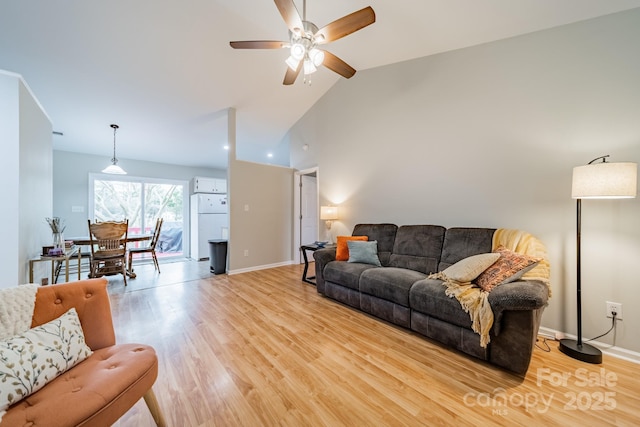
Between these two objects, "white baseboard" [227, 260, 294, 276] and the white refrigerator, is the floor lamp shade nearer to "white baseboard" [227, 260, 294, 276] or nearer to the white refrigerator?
"white baseboard" [227, 260, 294, 276]

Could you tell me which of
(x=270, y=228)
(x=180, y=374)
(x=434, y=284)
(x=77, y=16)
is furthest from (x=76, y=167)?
(x=434, y=284)

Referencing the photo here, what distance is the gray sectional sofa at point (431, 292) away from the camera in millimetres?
1580

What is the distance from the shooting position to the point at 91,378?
982 millimetres

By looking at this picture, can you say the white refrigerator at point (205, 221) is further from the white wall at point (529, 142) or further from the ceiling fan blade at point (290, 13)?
the ceiling fan blade at point (290, 13)

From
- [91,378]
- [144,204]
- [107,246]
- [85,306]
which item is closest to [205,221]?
[144,204]

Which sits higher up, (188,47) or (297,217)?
(188,47)

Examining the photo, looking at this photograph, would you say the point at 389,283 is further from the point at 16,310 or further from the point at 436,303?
the point at 16,310

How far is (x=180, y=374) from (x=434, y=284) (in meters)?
2.13

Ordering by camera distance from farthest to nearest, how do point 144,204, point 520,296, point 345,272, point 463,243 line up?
point 144,204, point 345,272, point 463,243, point 520,296

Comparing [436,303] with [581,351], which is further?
[436,303]

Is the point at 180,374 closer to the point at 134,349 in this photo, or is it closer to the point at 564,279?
the point at 134,349

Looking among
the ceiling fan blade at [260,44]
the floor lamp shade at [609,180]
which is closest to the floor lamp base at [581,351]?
the floor lamp shade at [609,180]

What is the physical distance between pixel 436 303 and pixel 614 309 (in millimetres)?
1402

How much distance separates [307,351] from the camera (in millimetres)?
1889
